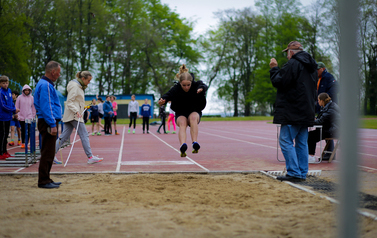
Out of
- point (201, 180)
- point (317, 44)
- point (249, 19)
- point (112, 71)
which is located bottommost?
point (201, 180)

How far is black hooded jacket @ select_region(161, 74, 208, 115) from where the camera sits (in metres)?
6.80

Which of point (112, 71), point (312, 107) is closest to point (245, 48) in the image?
point (112, 71)

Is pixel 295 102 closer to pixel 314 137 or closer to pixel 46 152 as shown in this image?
pixel 314 137

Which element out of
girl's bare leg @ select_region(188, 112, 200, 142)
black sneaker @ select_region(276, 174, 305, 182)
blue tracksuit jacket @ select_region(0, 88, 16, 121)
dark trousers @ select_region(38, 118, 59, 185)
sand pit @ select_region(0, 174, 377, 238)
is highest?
blue tracksuit jacket @ select_region(0, 88, 16, 121)

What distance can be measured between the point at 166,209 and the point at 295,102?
9.80 ft

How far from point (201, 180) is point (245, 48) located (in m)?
54.3

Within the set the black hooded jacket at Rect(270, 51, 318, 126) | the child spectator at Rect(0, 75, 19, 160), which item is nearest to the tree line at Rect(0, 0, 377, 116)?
the child spectator at Rect(0, 75, 19, 160)

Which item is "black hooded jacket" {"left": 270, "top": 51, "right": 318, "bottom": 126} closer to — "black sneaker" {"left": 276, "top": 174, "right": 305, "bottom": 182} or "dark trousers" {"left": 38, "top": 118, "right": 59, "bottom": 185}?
"black sneaker" {"left": 276, "top": 174, "right": 305, "bottom": 182}

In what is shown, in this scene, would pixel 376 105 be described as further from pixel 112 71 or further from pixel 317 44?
pixel 112 71

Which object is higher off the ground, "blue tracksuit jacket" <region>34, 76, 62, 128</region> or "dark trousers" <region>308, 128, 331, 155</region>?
"blue tracksuit jacket" <region>34, 76, 62, 128</region>

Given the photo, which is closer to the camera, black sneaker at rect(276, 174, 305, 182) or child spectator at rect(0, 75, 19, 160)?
black sneaker at rect(276, 174, 305, 182)

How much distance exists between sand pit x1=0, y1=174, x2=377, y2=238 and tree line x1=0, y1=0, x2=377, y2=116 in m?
32.5

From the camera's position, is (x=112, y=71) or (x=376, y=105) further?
(x=112, y=71)

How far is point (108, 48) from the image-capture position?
161 ft
